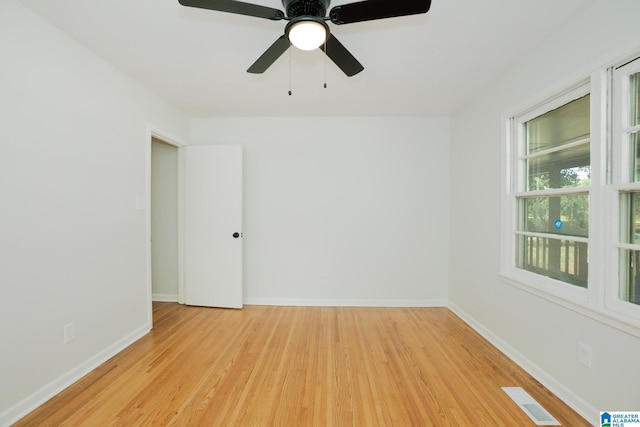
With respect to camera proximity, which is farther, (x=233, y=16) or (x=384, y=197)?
(x=384, y=197)

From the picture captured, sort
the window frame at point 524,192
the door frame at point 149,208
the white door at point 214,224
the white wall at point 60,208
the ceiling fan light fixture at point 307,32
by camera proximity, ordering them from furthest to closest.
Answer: the white door at point 214,224 → the door frame at point 149,208 → the window frame at point 524,192 → the white wall at point 60,208 → the ceiling fan light fixture at point 307,32

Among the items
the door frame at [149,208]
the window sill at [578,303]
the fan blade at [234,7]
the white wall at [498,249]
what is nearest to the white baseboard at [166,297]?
the door frame at [149,208]

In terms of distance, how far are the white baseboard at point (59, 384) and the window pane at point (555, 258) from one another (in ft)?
12.0

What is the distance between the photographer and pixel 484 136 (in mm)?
2672

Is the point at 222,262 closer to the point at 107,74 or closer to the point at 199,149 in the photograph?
the point at 199,149

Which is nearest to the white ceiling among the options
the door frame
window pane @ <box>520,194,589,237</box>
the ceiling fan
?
the ceiling fan

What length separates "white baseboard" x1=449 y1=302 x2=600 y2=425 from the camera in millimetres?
1566

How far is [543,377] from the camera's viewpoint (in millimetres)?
Result: 1867

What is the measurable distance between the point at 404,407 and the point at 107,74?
346 cm

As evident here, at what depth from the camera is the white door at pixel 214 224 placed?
3.27 meters

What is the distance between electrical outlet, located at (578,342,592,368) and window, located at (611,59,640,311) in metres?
0.34

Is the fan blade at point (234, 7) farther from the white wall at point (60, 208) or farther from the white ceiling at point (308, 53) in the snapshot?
the white wall at point (60, 208)

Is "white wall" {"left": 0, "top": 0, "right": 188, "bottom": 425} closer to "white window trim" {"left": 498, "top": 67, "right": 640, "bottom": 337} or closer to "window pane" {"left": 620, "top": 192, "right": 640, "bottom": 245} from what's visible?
"white window trim" {"left": 498, "top": 67, "right": 640, "bottom": 337}

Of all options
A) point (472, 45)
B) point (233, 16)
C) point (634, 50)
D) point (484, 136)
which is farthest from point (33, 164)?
point (484, 136)
